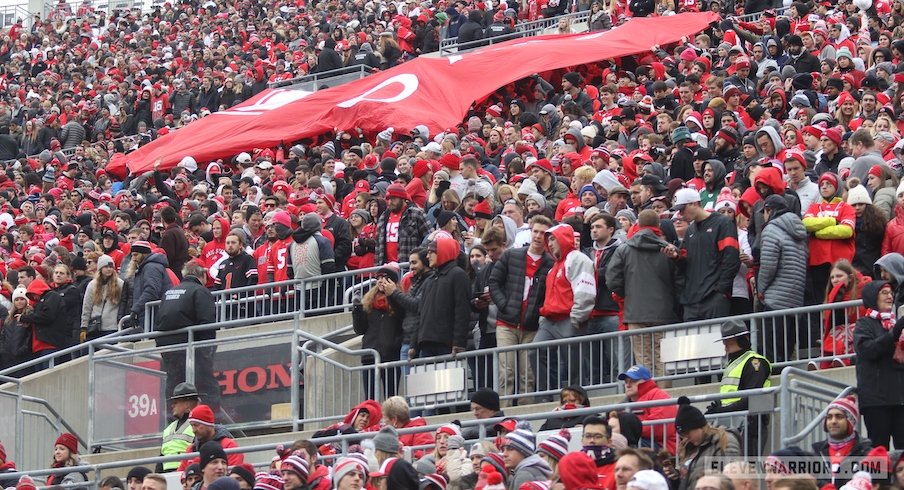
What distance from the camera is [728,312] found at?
520 inches

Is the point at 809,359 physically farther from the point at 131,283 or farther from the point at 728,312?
the point at 131,283

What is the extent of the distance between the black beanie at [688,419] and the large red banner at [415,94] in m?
12.8

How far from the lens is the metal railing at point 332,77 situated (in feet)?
91.2

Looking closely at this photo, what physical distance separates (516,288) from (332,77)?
47.5ft

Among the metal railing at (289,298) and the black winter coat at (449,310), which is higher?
the metal railing at (289,298)

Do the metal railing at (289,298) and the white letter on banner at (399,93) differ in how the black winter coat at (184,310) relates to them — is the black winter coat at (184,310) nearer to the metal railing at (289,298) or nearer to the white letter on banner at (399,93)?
the metal railing at (289,298)

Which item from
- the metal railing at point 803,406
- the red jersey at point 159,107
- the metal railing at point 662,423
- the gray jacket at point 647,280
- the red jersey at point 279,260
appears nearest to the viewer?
the metal railing at point 803,406

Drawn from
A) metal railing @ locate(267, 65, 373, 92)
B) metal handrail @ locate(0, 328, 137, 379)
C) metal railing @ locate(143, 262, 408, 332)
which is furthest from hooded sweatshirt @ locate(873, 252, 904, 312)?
metal railing @ locate(267, 65, 373, 92)

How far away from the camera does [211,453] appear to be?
40.6 feet

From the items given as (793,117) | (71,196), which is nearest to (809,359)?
(793,117)

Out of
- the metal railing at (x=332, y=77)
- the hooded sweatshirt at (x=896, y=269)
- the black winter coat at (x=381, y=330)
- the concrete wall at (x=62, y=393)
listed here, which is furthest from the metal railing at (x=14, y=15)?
the hooded sweatshirt at (x=896, y=269)

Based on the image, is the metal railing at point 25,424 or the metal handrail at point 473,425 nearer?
the metal handrail at point 473,425

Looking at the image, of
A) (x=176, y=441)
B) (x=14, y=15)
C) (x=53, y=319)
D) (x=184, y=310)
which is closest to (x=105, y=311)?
(x=53, y=319)

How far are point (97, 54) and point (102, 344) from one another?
20.4m
